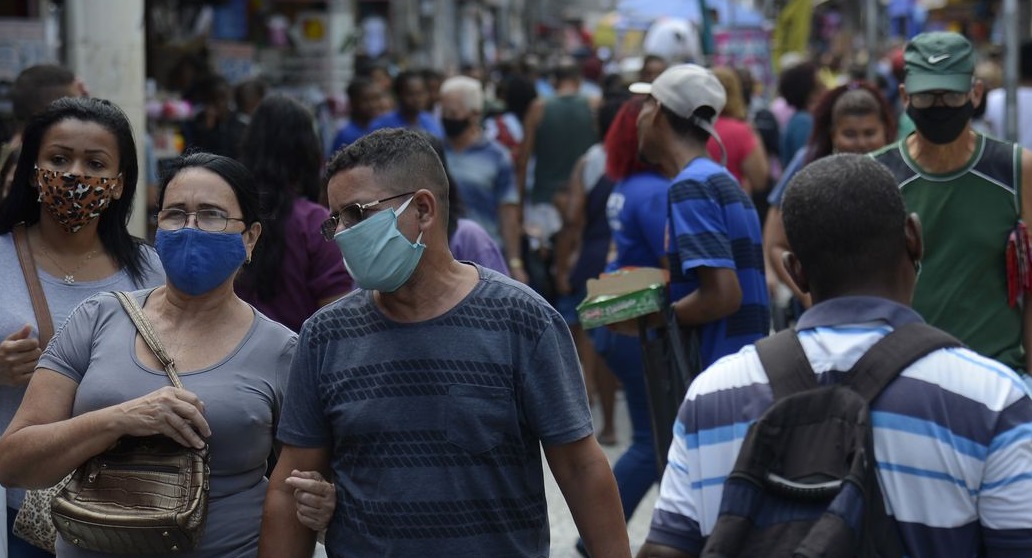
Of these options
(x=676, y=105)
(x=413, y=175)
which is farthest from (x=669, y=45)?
(x=413, y=175)

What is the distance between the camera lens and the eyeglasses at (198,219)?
12.0 ft

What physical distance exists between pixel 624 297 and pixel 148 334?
84.6 inches

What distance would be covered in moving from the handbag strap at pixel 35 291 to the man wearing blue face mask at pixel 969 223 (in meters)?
2.59

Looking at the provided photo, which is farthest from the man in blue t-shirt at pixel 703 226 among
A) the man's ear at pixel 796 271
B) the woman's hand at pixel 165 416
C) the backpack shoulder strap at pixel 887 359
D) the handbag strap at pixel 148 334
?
the backpack shoulder strap at pixel 887 359

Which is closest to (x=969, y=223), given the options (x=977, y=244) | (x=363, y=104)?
(x=977, y=244)

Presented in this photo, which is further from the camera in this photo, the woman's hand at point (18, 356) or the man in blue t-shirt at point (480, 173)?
the man in blue t-shirt at point (480, 173)

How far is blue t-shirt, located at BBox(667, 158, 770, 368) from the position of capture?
511 centimetres

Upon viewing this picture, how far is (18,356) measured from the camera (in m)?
3.86

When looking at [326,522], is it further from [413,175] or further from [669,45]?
[669,45]

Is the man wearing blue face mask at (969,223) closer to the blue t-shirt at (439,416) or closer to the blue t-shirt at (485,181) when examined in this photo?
the blue t-shirt at (439,416)

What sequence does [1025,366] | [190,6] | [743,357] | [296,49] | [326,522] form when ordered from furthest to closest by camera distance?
[296,49] < [190,6] < [1025,366] < [326,522] < [743,357]

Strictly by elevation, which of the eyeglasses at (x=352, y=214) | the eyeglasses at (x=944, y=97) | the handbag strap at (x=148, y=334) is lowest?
the handbag strap at (x=148, y=334)

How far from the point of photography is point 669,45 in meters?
13.8

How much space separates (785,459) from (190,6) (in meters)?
13.3
